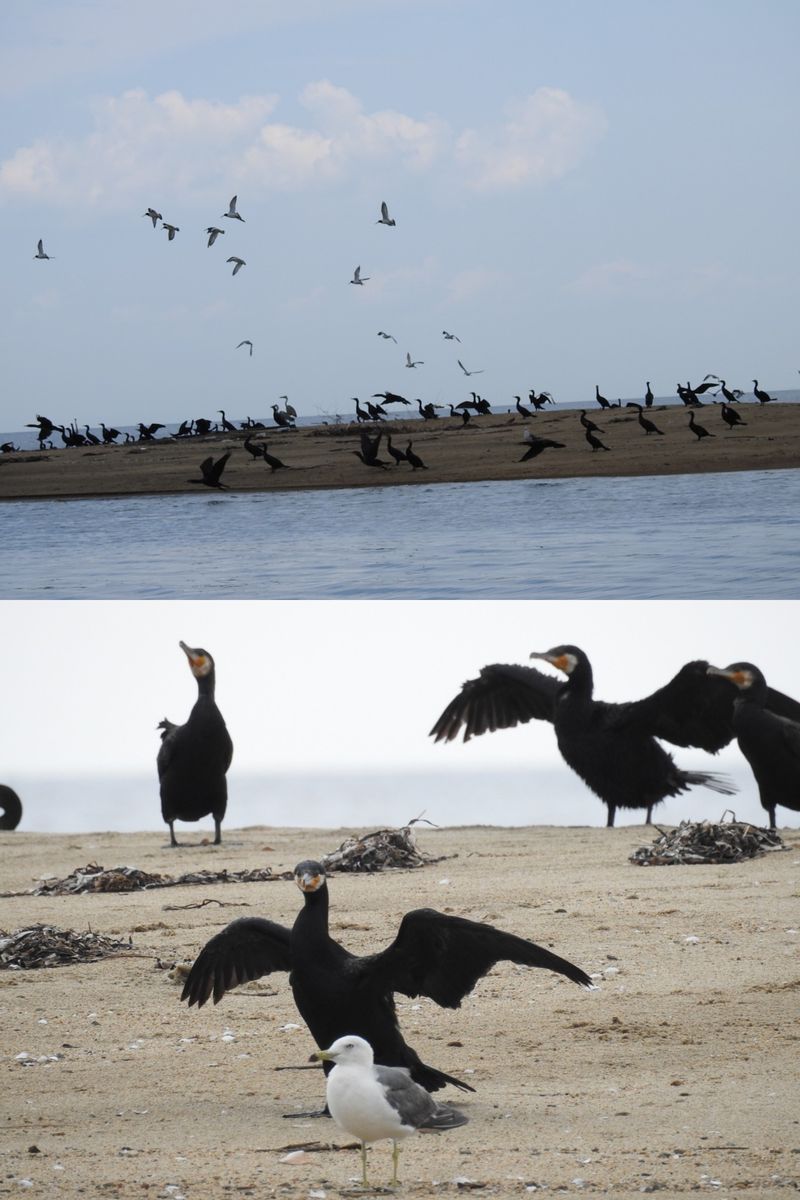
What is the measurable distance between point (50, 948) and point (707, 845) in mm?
3060

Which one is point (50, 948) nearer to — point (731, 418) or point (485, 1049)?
point (485, 1049)

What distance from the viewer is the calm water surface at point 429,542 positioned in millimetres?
11070

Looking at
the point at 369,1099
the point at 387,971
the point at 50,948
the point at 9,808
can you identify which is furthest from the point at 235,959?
the point at 9,808

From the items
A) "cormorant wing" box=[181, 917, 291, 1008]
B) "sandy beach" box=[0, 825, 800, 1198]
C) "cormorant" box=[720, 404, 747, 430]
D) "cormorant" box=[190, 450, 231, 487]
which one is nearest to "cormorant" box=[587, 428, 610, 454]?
"cormorant" box=[720, 404, 747, 430]

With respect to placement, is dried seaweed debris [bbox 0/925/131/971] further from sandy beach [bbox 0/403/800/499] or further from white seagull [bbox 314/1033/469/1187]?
sandy beach [bbox 0/403/800/499]

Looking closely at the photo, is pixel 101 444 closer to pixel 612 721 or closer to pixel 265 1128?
pixel 612 721

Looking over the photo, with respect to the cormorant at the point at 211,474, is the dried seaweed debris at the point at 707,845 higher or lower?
lower

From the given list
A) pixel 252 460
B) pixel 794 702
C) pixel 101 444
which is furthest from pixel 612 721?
pixel 101 444

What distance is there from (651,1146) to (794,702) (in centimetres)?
433

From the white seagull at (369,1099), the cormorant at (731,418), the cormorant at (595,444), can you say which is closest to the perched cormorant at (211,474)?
the cormorant at (595,444)

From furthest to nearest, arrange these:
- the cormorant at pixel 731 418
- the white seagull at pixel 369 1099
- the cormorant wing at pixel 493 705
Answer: the cormorant at pixel 731 418 → the cormorant wing at pixel 493 705 → the white seagull at pixel 369 1099

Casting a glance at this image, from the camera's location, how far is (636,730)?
6.91 m

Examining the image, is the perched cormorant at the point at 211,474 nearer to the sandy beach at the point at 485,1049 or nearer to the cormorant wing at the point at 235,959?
the sandy beach at the point at 485,1049

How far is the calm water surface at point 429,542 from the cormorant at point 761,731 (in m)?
2.96
